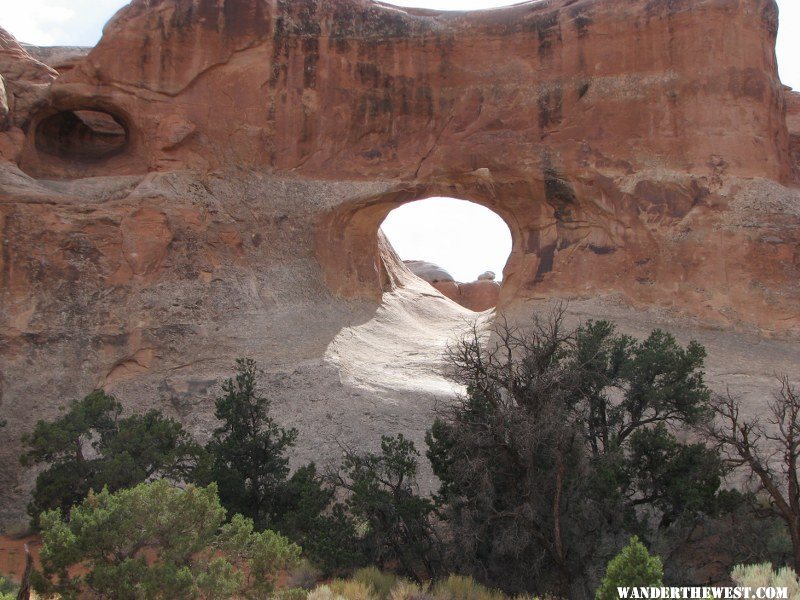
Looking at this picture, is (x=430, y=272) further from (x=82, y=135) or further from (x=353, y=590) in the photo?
(x=353, y=590)

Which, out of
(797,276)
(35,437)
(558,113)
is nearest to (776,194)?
(797,276)

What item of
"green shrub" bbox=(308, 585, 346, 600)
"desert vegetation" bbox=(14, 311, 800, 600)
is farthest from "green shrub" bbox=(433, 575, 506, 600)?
"green shrub" bbox=(308, 585, 346, 600)

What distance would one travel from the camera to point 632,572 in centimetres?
879

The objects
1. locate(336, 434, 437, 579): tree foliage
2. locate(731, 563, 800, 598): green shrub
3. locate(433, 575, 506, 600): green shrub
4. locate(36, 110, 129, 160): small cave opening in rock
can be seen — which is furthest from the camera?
locate(36, 110, 129, 160): small cave opening in rock

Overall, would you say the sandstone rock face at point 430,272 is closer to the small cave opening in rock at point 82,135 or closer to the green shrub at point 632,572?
the small cave opening in rock at point 82,135

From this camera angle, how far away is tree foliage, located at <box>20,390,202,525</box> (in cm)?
1245

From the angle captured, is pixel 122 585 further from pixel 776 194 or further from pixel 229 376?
pixel 776 194

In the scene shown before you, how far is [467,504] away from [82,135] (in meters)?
13.1

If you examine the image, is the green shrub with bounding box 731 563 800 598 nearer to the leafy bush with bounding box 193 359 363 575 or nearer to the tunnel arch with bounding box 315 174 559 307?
the leafy bush with bounding box 193 359 363 575

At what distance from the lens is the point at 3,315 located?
15.9 metres

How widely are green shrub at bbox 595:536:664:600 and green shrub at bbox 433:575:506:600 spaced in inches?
67.9

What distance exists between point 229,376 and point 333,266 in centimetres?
378

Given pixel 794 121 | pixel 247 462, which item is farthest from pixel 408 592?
pixel 794 121

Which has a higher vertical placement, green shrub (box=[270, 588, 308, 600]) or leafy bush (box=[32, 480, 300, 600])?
leafy bush (box=[32, 480, 300, 600])
